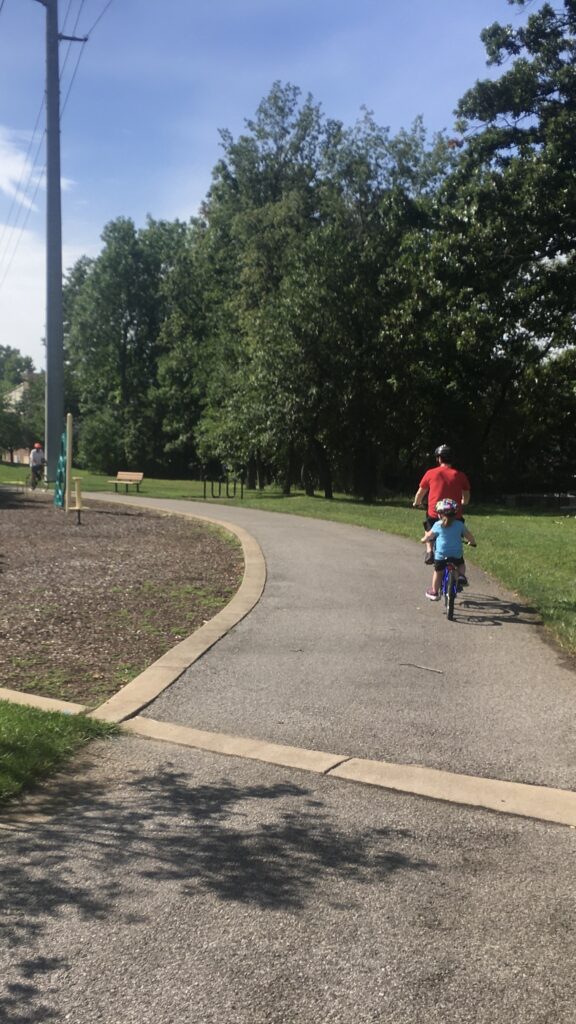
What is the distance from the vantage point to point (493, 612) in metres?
9.75

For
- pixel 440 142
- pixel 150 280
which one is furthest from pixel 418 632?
pixel 150 280

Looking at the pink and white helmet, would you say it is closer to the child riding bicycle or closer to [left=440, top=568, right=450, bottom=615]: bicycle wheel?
the child riding bicycle

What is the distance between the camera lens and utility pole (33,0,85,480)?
21.0 metres

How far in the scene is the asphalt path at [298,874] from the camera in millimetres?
2787

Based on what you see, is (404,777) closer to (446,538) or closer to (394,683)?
(394,683)

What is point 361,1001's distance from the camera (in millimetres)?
2742

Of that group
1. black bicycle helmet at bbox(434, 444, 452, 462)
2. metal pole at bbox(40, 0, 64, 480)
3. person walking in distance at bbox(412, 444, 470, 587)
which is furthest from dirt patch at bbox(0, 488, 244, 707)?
metal pole at bbox(40, 0, 64, 480)

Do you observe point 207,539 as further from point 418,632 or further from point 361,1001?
point 361,1001

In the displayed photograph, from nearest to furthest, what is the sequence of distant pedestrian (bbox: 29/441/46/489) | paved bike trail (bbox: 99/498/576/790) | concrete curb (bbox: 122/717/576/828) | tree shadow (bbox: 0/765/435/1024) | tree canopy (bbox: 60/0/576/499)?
tree shadow (bbox: 0/765/435/1024) → concrete curb (bbox: 122/717/576/828) → paved bike trail (bbox: 99/498/576/790) → tree canopy (bbox: 60/0/576/499) → distant pedestrian (bbox: 29/441/46/489)

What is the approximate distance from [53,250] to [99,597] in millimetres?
15338

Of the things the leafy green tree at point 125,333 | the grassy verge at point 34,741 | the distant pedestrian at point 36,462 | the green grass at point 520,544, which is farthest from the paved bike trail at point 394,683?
the leafy green tree at point 125,333

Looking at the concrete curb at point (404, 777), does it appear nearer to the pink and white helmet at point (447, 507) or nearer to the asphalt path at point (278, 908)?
the asphalt path at point (278, 908)

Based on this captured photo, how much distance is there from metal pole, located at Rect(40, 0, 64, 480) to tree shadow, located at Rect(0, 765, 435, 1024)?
18997mm

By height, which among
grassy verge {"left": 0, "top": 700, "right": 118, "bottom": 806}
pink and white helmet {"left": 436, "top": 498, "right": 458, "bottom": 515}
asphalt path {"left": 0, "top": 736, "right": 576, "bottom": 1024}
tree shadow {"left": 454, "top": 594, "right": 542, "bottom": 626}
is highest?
pink and white helmet {"left": 436, "top": 498, "right": 458, "bottom": 515}
